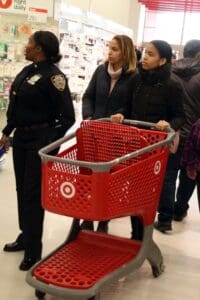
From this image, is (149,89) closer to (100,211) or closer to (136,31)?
(100,211)

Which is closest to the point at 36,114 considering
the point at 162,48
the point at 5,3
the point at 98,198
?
the point at 98,198

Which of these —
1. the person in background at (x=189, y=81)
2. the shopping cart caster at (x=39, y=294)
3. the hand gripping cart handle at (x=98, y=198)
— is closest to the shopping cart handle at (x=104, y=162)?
the hand gripping cart handle at (x=98, y=198)

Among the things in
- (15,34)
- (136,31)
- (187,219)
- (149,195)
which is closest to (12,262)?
(149,195)

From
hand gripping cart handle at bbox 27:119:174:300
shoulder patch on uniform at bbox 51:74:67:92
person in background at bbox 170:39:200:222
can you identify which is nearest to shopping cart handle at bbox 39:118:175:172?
hand gripping cart handle at bbox 27:119:174:300

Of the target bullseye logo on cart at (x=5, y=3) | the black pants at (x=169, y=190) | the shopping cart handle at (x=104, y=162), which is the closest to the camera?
the shopping cart handle at (x=104, y=162)

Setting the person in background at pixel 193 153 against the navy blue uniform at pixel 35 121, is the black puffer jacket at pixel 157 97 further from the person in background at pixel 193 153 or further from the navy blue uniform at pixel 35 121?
the navy blue uniform at pixel 35 121

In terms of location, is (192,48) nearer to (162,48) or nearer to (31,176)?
(162,48)

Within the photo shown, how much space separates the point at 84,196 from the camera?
226 cm

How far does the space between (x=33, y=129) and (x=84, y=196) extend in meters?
0.72

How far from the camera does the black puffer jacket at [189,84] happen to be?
12.6 feet

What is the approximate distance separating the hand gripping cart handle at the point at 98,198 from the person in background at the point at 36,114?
0.58ft

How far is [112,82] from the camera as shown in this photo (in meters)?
3.46

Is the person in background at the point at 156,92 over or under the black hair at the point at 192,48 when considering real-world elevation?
under

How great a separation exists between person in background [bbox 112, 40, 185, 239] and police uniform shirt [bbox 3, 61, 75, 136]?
2.02ft
